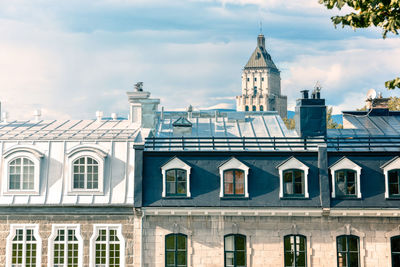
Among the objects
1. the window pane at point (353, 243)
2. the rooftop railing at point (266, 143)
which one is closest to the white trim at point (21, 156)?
the rooftop railing at point (266, 143)

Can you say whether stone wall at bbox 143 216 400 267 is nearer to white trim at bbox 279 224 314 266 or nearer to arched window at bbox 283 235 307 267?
white trim at bbox 279 224 314 266

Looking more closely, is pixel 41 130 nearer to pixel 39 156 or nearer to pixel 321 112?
pixel 39 156

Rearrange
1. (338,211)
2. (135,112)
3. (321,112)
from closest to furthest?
(338,211), (321,112), (135,112)

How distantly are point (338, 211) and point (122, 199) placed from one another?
10158 millimetres

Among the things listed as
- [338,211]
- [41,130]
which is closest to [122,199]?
[41,130]

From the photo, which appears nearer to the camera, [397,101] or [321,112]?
[321,112]

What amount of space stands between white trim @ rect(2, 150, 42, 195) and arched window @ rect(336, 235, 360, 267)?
575 inches

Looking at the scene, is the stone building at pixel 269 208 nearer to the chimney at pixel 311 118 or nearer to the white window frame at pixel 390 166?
the white window frame at pixel 390 166

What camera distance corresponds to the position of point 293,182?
23828 millimetres

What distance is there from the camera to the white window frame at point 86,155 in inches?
951

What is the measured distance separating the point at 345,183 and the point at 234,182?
5.24m

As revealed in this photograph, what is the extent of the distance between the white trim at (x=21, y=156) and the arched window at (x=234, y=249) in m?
9.45

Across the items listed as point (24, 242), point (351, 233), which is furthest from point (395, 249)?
point (24, 242)

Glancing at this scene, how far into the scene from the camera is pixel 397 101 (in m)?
66.5
